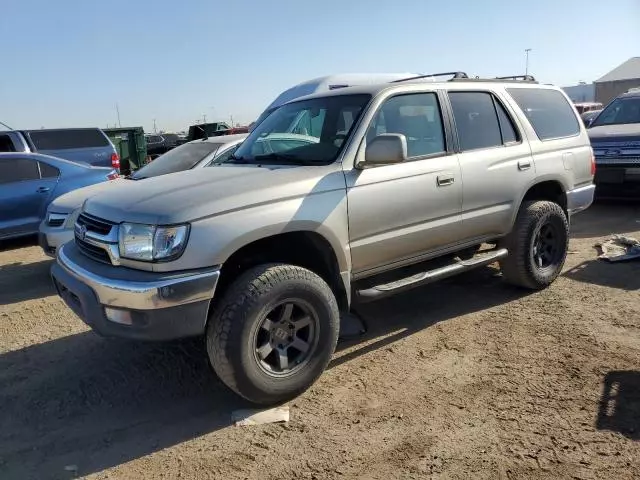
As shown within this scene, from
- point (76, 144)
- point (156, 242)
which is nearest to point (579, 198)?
point (156, 242)

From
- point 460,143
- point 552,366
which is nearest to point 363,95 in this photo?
point 460,143

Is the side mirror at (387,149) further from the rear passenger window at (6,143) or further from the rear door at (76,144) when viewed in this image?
the rear passenger window at (6,143)

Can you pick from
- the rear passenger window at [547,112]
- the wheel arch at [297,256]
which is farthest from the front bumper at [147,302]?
the rear passenger window at [547,112]

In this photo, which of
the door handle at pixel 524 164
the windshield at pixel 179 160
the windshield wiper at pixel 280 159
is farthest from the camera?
the windshield at pixel 179 160

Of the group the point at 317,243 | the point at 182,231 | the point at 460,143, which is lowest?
the point at 317,243

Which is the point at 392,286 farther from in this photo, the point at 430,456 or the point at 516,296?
the point at 516,296

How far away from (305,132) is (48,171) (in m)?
5.05

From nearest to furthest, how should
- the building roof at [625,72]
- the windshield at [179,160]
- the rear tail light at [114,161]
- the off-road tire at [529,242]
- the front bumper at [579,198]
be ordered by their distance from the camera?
1. the off-road tire at [529,242]
2. the front bumper at [579,198]
3. the windshield at [179,160]
4. the rear tail light at [114,161]
5. the building roof at [625,72]

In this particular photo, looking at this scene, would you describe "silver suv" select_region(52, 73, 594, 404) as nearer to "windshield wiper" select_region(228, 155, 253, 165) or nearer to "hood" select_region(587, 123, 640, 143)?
"windshield wiper" select_region(228, 155, 253, 165)

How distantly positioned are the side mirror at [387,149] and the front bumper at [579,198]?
8.55 feet

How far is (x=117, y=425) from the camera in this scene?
3322 millimetres

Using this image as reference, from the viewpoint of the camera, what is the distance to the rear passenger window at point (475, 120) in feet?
14.5

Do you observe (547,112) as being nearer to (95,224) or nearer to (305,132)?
(305,132)

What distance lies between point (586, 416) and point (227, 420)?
7.00 ft
